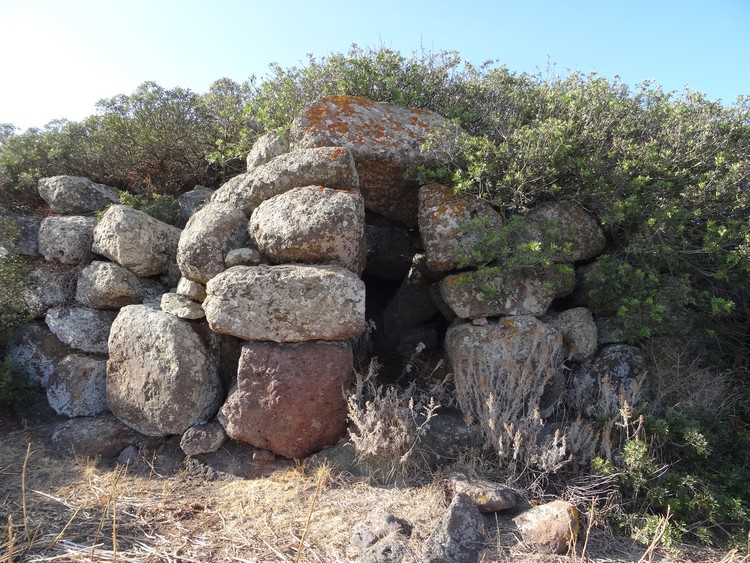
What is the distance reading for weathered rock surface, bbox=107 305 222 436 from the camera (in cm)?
391

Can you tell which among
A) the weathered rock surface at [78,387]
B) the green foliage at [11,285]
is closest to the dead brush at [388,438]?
the weathered rock surface at [78,387]

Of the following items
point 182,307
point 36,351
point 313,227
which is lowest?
point 36,351

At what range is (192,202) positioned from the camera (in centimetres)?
548

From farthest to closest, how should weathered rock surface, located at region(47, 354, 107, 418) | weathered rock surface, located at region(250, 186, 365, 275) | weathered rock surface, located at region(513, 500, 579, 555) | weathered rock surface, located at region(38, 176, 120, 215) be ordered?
weathered rock surface, located at region(38, 176, 120, 215) < weathered rock surface, located at region(47, 354, 107, 418) < weathered rock surface, located at region(250, 186, 365, 275) < weathered rock surface, located at region(513, 500, 579, 555)

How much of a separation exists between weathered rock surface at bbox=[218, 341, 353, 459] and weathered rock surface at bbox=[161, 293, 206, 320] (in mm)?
630

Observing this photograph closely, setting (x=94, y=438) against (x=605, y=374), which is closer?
(x=94, y=438)

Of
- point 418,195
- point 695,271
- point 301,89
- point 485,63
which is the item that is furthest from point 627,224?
point 301,89

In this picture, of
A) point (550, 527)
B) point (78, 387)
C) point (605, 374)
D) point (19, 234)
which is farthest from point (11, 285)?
point (605, 374)

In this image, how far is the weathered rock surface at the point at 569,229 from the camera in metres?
4.35

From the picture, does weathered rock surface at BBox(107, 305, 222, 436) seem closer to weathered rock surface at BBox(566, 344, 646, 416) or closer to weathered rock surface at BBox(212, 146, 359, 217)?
weathered rock surface at BBox(212, 146, 359, 217)

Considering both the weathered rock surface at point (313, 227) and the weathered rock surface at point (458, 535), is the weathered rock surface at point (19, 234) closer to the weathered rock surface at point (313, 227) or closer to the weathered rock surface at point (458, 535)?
the weathered rock surface at point (313, 227)

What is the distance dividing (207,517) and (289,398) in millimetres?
937

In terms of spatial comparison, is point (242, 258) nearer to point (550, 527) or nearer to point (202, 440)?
point (202, 440)

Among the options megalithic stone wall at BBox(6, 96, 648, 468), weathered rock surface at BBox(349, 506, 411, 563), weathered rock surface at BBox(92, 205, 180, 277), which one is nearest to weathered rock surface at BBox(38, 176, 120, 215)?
megalithic stone wall at BBox(6, 96, 648, 468)
